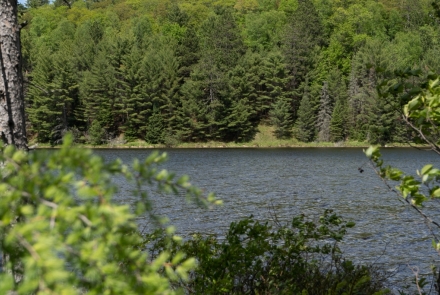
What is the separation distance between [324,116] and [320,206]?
1670 inches

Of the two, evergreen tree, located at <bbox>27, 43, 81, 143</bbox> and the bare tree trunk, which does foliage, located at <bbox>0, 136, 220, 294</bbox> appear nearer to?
Answer: the bare tree trunk

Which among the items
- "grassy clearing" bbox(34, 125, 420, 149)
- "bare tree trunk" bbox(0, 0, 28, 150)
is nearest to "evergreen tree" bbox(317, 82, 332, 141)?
"grassy clearing" bbox(34, 125, 420, 149)

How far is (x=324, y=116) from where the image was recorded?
2329 inches

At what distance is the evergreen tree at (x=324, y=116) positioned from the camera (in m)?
58.4

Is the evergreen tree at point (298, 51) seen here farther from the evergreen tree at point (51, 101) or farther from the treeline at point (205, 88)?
the evergreen tree at point (51, 101)

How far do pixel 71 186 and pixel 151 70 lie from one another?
2298 inches

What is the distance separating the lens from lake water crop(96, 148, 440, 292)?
38.8 ft

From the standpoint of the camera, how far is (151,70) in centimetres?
5838

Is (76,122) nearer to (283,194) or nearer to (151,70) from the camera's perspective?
(151,70)

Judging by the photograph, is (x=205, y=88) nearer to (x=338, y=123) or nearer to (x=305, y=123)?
(x=305, y=123)

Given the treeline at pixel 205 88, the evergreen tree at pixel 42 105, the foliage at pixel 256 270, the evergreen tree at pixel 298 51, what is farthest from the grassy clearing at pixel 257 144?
the foliage at pixel 256 270

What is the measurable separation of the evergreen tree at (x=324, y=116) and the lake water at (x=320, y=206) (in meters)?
26.5

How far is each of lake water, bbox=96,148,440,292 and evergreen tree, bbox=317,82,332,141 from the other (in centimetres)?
2648

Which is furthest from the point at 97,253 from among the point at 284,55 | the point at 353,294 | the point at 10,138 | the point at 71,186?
the point at 284,55
